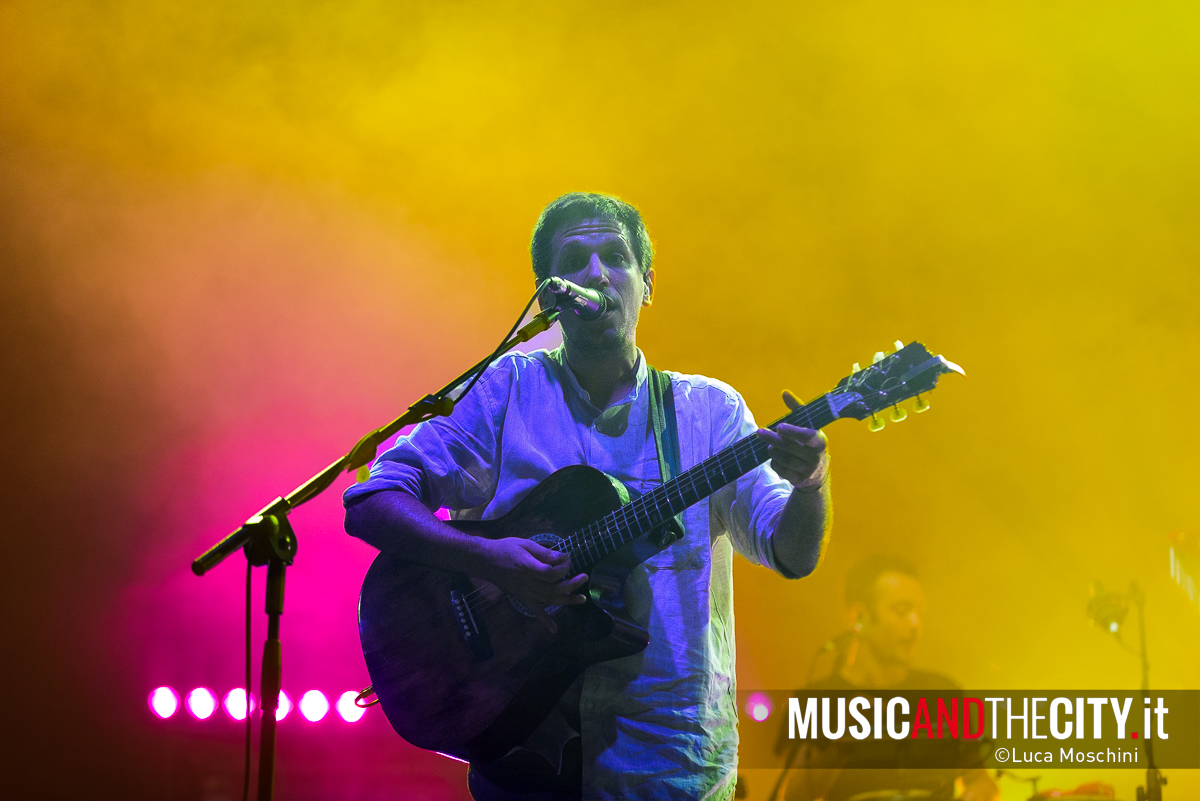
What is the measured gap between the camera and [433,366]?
14.5 ft

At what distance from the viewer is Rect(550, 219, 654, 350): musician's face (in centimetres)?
260

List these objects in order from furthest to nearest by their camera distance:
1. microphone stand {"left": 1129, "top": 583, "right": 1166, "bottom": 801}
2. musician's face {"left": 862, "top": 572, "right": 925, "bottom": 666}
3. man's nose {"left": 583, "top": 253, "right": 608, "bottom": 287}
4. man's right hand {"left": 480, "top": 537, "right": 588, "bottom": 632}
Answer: musician's face {"left": 862, "top": 572, "right": 925, "bottom": 666} → microphone stand {"left": 1129, "top": 583, "right": 1166, "bottom": 801} → man's nose {"left": 583, "top": 253, "right": 608, "bottom": 287} → man's right hand {"left": 480, "top": 537, "right": 588, "bottom": 632}

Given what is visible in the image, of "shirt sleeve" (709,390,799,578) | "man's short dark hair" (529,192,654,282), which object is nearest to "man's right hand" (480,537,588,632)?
"shirt sleeve" (709,390,799,578)

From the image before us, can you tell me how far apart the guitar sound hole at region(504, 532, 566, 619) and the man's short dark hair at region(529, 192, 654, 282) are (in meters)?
0.83

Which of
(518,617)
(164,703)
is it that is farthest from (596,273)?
→ (164,703)

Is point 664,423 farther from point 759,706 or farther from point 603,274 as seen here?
point 759,706

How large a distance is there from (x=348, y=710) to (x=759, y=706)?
72.1 inches

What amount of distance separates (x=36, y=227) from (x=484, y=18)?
2382mm

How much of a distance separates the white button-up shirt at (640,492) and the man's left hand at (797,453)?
18 centimetres

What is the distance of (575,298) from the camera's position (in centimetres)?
224

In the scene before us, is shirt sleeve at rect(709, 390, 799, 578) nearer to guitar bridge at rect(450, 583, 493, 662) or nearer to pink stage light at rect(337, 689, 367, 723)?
guitar bridge at rect(450, 583, 493, 662)

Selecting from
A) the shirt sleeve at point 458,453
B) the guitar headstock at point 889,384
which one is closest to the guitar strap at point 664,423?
the shirt sleeve at point 458,453

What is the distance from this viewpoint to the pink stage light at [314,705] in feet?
13.5

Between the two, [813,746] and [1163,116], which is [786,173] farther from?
[813,746]
